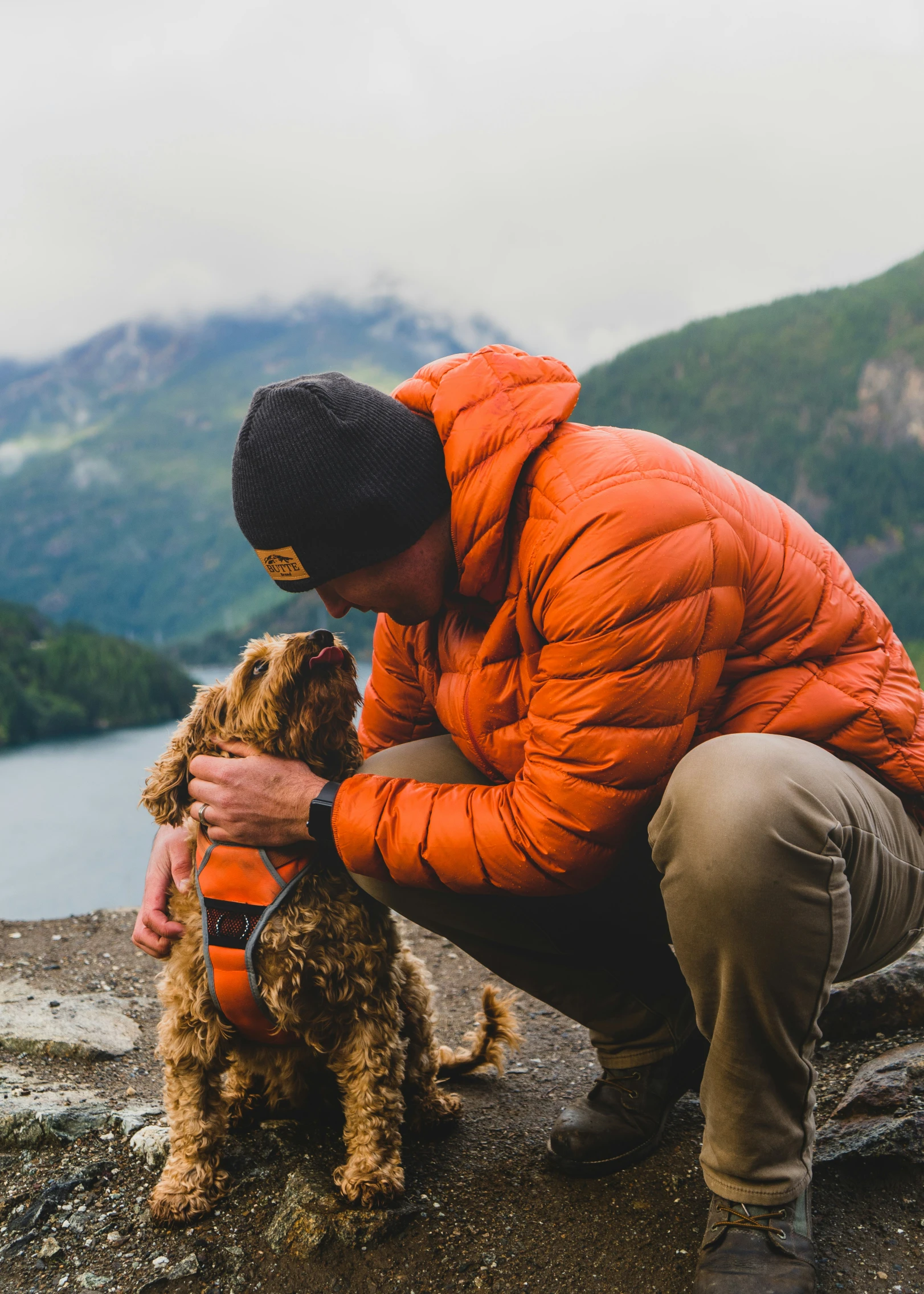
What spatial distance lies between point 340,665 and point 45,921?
3.78 metres

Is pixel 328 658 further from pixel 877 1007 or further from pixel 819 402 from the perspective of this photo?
pixel 819 402

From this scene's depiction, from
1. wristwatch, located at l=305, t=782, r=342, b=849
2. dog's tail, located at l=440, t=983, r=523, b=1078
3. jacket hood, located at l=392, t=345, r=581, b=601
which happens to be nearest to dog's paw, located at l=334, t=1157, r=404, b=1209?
dog's tail, located at l=440, t=983, r=523, b=1078

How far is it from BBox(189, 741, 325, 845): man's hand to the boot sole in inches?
53.7

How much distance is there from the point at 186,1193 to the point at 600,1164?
131 cm

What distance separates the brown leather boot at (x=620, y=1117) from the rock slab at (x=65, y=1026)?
7.09ft

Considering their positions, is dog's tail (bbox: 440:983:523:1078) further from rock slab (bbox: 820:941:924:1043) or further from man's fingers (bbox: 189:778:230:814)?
man's fingers (bbox: 189:778:230:814)

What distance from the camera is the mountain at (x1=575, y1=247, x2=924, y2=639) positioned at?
18.4 meters

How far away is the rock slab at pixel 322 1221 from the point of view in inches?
94.8

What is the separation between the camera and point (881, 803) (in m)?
2.21

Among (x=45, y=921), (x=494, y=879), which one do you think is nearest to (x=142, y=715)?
(x=45, y=921)

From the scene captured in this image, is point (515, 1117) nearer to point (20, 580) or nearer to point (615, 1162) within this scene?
point (615, 1162)

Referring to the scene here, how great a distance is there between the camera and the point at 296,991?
2641 millimetres

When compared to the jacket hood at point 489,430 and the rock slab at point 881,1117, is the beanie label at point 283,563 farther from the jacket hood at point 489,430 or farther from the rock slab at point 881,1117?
the rock slab at point 881,1117

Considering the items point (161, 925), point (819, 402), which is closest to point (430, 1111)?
point (161, 925)
